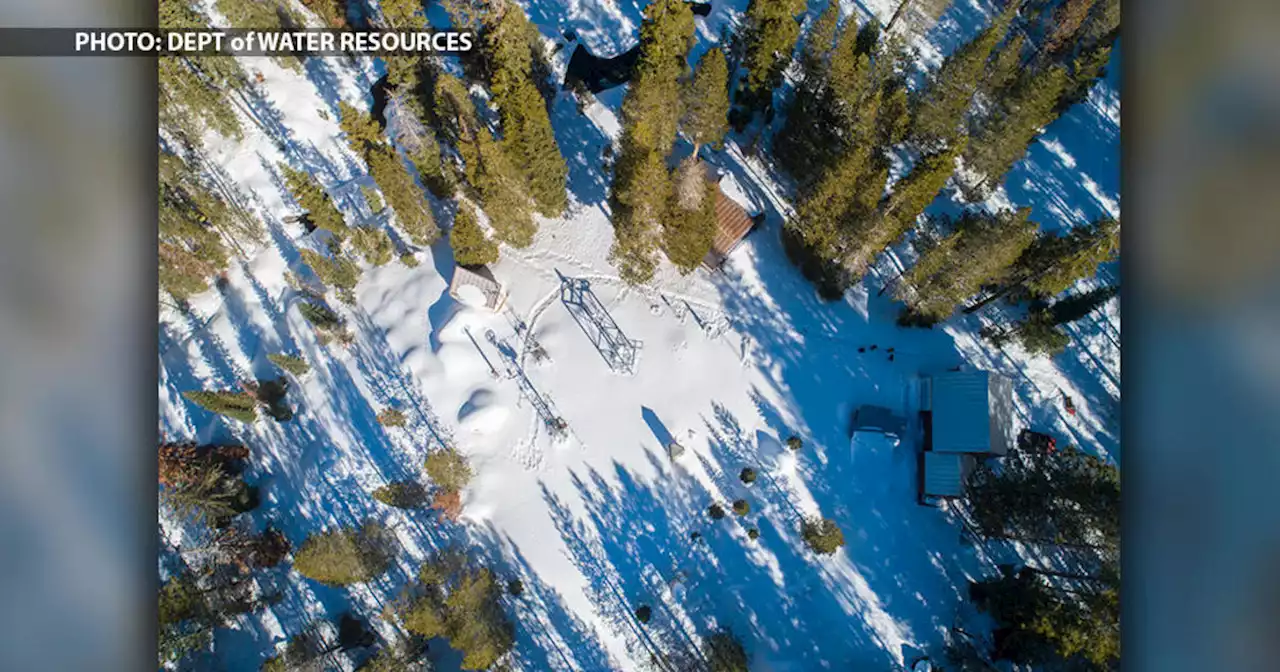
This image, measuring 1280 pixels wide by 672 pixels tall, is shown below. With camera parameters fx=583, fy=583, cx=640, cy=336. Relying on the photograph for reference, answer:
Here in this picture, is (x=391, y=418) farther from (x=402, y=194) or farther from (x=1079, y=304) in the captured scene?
(x=1079, y=304)

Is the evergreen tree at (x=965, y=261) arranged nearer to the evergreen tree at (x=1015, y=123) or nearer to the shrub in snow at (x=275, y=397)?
the evergreen tree at (x=1015, y=123)

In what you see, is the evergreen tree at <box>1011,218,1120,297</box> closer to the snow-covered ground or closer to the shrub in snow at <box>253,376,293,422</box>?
the snow-covered ground

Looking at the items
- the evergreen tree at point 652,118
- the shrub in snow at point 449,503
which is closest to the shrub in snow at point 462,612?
the shrub in snow at point 449,503

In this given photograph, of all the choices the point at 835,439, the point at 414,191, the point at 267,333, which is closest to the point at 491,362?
the point at 414,191

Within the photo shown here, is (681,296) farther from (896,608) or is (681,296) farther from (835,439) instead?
(896,608)

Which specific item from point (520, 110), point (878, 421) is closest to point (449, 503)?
point (520, 110)

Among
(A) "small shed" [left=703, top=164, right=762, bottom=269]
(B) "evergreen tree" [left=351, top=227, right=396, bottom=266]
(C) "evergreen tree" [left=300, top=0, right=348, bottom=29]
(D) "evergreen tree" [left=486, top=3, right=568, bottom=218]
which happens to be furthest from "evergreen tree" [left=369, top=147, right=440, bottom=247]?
(A) "small shed" [left=703, top=164, right=762, bottom=269]
